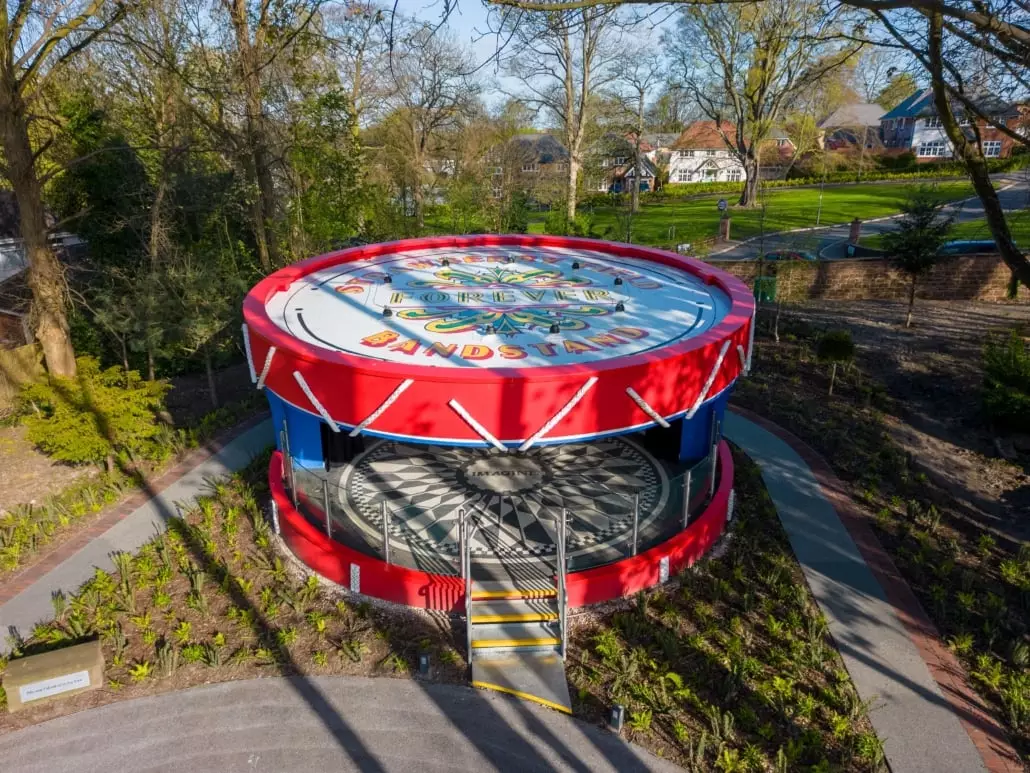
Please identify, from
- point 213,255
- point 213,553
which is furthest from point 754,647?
point 213,255

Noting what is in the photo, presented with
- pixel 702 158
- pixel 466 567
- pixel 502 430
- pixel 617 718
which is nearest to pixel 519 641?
pixel 466 567

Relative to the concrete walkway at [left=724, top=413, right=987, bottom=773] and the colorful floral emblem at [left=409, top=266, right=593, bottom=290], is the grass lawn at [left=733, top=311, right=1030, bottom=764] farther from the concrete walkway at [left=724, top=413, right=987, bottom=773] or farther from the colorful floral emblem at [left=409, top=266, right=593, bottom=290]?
the colorful floral emblem at [left=409, top=266, right=593, bottom=290]

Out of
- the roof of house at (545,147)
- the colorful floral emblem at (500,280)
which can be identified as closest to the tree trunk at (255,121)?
the colorful floral emblem at (500,280)

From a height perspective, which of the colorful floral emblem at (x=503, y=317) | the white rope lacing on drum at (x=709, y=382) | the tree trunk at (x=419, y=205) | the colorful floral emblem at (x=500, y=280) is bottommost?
the white rope lacing on drum at (x=709, y=382)

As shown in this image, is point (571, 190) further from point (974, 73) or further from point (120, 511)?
point (120, 511)

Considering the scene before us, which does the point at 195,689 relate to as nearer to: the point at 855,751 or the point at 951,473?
the point at 855,751

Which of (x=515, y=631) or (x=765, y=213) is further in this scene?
(x=765, y=213)

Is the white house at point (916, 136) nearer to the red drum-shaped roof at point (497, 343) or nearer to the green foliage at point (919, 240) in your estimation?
the green foliage at point (919, 240)
